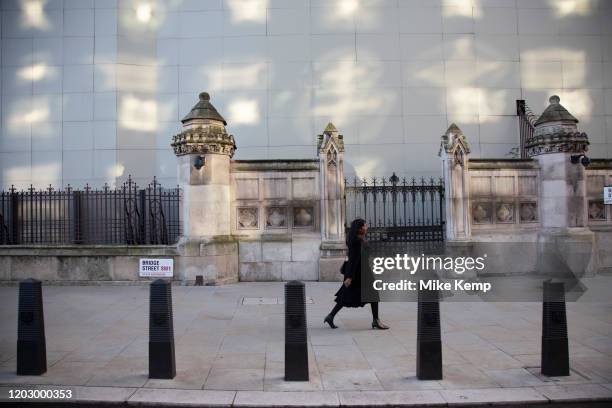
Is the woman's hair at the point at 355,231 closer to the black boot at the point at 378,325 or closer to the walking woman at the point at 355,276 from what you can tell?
the walking woman at the point at 355,276

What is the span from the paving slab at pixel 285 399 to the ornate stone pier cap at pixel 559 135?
11.4m

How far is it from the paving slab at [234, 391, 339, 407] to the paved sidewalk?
0.02 m

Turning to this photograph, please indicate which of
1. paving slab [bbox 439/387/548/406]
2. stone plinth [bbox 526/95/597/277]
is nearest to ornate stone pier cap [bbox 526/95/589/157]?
stone plinth [bbox 526/95/597/277]

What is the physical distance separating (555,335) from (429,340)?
4.97 feet

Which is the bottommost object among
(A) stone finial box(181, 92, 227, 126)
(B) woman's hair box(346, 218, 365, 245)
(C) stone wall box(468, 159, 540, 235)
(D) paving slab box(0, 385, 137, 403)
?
(D) paving slab box(0, 385, 137, 403)

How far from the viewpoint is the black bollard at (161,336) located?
5117 millimetres

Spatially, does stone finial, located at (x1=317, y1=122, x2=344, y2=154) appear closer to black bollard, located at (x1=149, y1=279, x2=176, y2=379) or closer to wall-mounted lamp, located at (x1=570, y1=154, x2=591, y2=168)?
wall-mounted lamp, located at (x1=570, y1=154, x2=591, y2=168)

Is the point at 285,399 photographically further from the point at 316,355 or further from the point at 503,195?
the point at 503,195

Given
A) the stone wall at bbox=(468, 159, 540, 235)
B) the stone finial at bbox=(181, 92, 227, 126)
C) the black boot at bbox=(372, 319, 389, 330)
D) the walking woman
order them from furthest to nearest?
the stone wall at bbox=(468, 159, 540, 235), the stone finial at bbox=(181, 92, 227, 126), the black boot at bbox=(372, 319, 389, 330), the walking woman

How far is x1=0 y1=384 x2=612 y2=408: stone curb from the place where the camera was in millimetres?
4461

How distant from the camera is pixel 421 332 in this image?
5.12 meters

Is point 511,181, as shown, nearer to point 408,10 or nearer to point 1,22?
point 408,10

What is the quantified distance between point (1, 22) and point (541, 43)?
2097cm

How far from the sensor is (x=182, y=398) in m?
4.57
